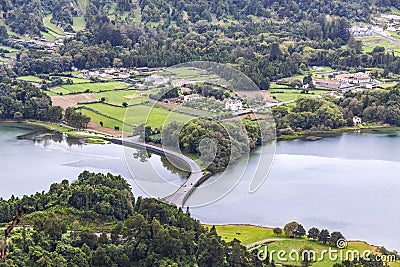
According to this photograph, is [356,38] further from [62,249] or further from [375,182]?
[62,249]

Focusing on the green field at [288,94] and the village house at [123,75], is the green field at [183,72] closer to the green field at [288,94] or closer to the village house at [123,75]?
the village house at [123,75]

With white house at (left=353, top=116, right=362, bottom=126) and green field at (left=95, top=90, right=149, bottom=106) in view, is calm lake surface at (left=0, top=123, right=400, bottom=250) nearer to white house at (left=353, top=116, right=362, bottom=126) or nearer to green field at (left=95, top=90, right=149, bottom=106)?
white house at (left=353, top=116, right=362, bottom=126)

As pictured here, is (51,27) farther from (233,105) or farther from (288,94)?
(233,105)

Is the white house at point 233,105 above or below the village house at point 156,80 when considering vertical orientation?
below

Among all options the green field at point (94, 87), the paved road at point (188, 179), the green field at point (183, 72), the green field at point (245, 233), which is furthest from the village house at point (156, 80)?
the green field at point (245, 233)

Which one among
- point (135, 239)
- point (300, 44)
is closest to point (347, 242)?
point (135, 239)
